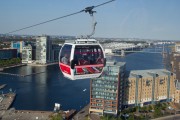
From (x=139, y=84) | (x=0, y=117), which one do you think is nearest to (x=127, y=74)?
(x=139, y=84)

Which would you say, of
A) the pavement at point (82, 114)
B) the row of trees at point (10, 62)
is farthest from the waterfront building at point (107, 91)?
the row of trees at point (10, 62)

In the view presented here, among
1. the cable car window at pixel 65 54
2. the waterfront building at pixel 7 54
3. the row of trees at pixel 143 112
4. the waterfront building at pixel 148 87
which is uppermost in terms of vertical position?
the cable car window at pixel 65 54

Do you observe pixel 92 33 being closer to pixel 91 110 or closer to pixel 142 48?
pixel 91 110

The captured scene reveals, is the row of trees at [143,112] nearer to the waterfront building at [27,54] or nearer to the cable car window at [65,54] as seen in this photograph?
the cable car window at [65,54]

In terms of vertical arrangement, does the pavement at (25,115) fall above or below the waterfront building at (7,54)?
below

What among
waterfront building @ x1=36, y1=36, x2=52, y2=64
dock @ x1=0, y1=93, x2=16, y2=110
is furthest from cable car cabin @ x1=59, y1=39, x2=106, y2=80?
waterfront building @ x1=36, y1=36, x2=52, y2=64

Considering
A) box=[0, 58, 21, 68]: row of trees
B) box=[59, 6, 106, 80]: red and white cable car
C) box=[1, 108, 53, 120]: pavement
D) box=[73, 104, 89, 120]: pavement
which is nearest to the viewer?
box=[59, 6, 106, 80]: red and white cable car

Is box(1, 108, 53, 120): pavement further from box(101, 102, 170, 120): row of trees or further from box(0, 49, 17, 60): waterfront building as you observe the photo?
box(0, 49, 17, 60): waterfront building
